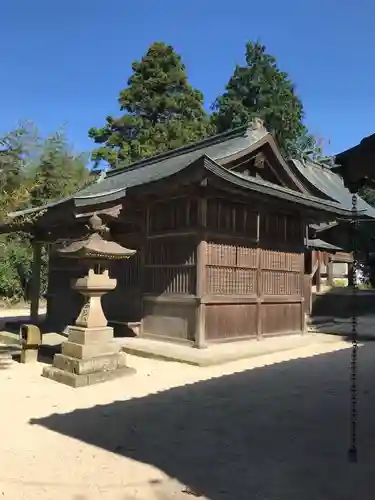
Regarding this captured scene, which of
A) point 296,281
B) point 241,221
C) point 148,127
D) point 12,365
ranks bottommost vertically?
point 12,365

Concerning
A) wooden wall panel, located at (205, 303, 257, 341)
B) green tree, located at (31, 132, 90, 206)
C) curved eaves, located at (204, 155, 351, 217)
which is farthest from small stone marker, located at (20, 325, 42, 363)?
green tree, located at (31, 132, 90, 206)

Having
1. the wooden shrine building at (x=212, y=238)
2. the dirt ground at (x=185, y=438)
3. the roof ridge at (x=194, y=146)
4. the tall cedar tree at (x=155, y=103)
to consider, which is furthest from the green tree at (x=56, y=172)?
the dirt ground at (x=185, y=438)

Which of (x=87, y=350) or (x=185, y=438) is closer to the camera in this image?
(x=185, y=438)

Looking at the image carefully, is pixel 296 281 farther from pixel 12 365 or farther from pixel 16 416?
pixel 16 416

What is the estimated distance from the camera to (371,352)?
33.9 ft

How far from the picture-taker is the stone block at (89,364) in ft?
22.4

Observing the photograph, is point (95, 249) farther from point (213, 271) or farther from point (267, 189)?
point (267, 189)

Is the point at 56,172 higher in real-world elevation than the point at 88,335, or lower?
higher

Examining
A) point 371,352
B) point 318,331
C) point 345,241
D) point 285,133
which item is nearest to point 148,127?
point 285,133

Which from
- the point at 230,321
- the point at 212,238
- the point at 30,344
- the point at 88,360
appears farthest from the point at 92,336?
the point at 230,321

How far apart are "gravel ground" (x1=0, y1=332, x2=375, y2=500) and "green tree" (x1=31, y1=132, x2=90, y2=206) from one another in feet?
70.7

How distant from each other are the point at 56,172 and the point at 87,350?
25.5 m

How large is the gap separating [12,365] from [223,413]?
4.78 m

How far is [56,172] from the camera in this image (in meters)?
30.4
